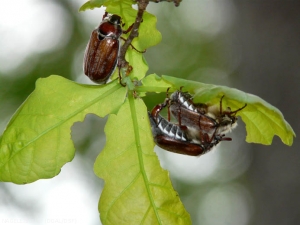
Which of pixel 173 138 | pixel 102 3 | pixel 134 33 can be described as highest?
pixel 102 3

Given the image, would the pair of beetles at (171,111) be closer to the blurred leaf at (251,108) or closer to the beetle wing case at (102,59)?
the beetle wing case at (102,59)

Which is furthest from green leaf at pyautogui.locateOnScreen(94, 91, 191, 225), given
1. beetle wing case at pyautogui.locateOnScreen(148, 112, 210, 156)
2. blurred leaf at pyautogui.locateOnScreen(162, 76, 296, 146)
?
blurred leaf at pyautogui.locateOnScreen(162, 76, 296, 146)

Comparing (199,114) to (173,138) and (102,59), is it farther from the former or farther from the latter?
(102,59)

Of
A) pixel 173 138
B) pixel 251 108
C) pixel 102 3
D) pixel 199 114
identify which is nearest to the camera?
pixel 102 3

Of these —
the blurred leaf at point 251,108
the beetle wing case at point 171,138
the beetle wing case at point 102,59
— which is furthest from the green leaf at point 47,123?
the blurred leaf at point 251,108

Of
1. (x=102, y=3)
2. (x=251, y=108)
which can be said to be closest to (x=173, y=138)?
(x=251, y=108)

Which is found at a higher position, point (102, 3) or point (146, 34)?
point (102, 3)

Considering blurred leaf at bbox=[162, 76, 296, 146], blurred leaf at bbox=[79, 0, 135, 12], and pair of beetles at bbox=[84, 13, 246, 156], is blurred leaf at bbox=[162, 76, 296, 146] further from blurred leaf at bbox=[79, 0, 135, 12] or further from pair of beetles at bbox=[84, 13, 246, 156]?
blurred leaf at bbox=[79, 0, 135, 12]

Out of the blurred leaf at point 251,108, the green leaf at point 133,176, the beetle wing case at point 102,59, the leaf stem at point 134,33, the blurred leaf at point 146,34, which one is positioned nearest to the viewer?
the blurred leaf at point 251,108
